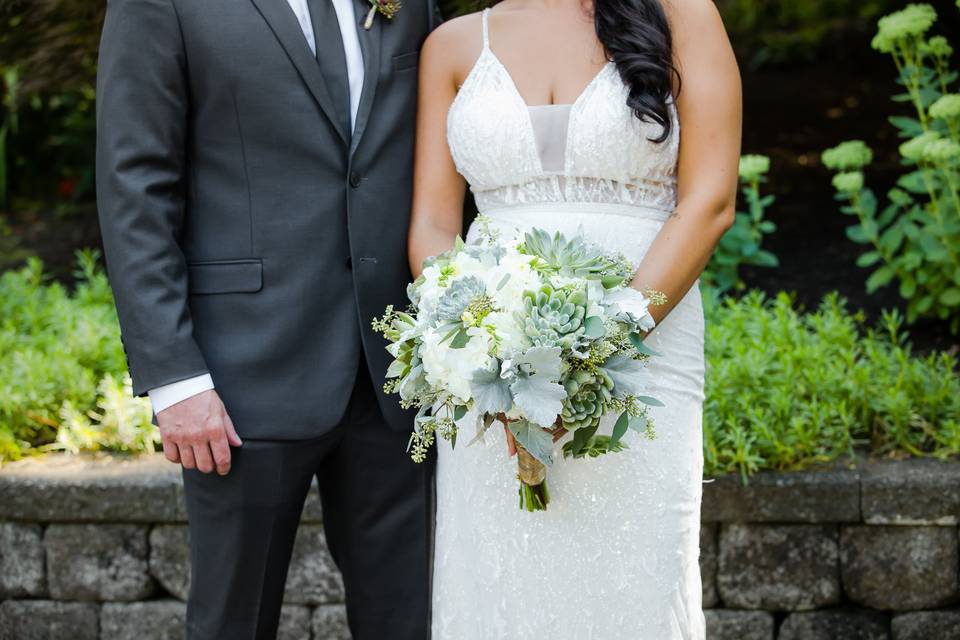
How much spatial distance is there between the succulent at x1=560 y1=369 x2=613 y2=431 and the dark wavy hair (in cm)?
62

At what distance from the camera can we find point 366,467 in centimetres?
300

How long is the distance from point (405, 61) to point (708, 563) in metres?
1.89

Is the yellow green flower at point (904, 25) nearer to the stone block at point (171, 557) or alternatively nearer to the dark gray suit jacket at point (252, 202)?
the dark gray suit jacket at point (252, 202)

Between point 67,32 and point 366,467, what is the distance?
10.2ft

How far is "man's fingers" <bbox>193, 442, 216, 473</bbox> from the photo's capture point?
2.73 m

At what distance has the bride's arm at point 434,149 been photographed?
2.91 m

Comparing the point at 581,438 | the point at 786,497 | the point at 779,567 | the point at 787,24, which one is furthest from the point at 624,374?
the point at 787,24

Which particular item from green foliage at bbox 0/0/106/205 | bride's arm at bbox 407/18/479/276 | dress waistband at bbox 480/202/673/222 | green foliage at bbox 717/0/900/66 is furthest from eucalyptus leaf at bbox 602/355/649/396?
green foliage at bbox 717/0/900/66

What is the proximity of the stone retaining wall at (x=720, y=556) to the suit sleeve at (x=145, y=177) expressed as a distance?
4.43 ft

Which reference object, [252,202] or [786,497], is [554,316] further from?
[786,497]

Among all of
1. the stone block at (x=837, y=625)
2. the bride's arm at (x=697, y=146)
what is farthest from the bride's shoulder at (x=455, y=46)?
the stone block at (x=837, y=625)

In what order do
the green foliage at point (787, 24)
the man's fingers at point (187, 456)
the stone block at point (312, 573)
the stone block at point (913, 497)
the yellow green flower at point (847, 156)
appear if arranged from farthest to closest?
1. the green foliage at point (787, 24)
2. the yellow green flower at point (847, 156)
3. the stone block at point (312, 573)
4. the stone block at point (913, 497)
5. the man's fingers at point (187, 456)

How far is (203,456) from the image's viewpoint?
8.99 feet

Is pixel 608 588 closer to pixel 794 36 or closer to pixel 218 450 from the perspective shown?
pixel 218 450
